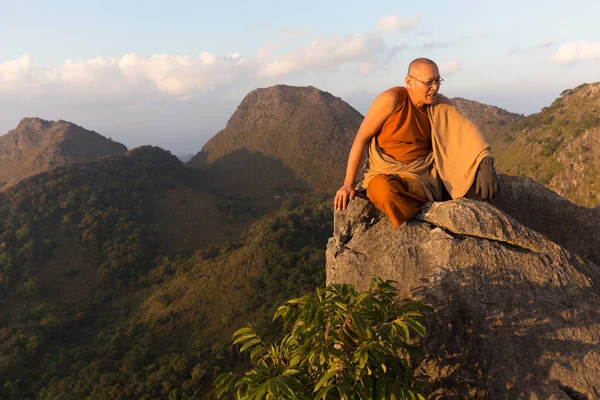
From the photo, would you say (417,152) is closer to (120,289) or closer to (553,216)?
(553,216)

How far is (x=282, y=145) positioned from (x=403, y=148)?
2234 inches

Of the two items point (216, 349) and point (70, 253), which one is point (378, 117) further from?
point (70, 253)

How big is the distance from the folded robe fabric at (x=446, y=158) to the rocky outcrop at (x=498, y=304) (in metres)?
0.37

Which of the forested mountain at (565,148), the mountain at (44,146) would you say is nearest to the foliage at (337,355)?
the forested mountain at (565,148)

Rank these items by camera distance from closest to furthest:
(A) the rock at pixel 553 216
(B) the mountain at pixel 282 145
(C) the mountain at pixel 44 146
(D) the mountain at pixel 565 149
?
(A) the rock at pixel 553 216, (D) the mountain at pixel 565 149, (B) the mountain at pixel 282 145, (C) the mountain at pixel 44 146

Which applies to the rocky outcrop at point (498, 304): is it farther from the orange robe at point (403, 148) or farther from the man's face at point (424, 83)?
the man's face at point (424, 83)

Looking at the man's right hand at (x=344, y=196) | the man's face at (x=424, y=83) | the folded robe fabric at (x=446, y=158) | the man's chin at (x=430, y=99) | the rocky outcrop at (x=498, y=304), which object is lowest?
the rocky outcrop at (x=498, y=304)

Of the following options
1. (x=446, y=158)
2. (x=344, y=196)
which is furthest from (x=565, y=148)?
(x=344, y=196)

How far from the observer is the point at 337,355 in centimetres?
209

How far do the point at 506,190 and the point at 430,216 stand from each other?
5.83 feet

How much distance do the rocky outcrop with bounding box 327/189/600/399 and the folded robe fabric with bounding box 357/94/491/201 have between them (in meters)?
0.37

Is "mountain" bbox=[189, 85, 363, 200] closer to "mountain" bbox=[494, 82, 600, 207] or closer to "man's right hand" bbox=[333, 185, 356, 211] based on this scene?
"mountain" bbox=[494, 82, 600, 207]

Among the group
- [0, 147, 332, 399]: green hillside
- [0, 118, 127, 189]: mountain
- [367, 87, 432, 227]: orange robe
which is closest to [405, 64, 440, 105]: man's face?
[367, 87, 432, 227]: orange robe

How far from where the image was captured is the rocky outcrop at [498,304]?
264 cm
